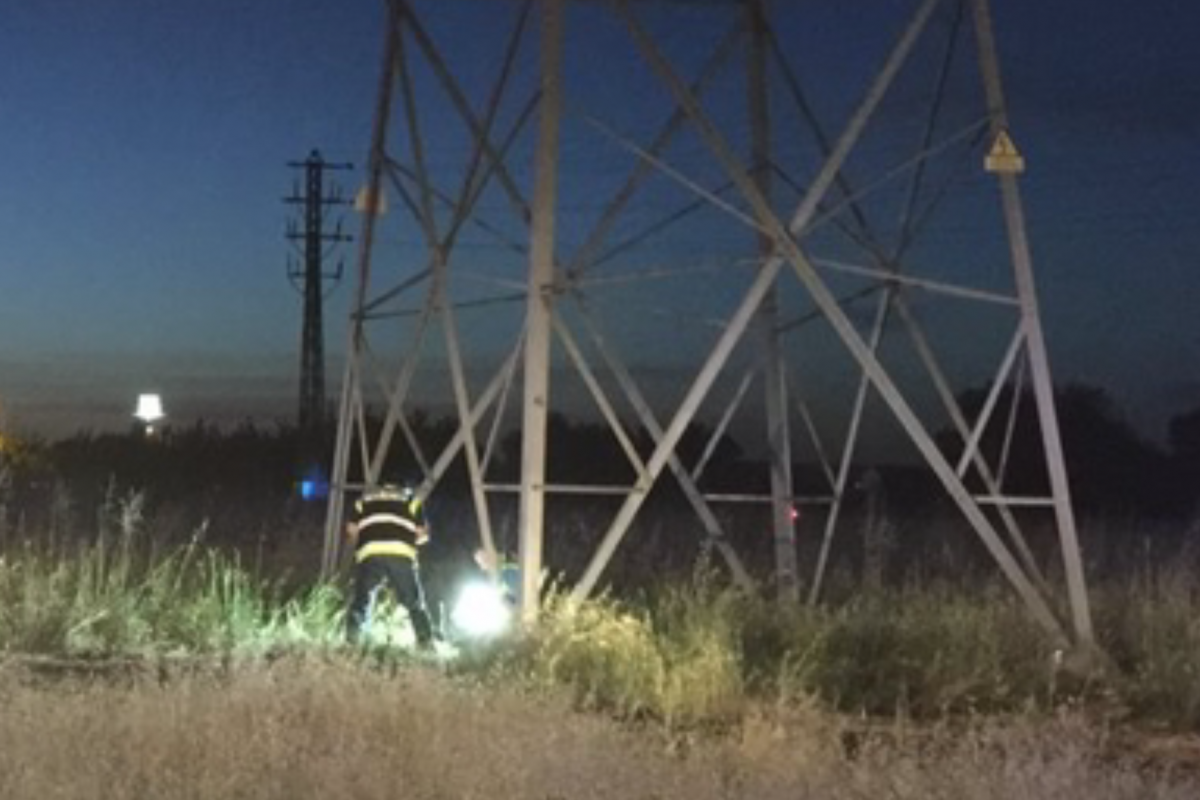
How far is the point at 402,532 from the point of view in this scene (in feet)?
57.4

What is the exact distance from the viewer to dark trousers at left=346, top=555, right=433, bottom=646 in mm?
17031

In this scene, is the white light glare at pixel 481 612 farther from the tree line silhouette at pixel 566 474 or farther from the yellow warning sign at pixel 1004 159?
the tree line silhouette at pixel 566 474

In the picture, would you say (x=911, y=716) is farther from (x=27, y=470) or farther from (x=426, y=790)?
(x=27, y=470)

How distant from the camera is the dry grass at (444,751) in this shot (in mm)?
9070

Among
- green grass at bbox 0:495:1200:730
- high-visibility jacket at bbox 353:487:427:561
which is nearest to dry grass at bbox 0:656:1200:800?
green grass at bbox 0:495:1200:730

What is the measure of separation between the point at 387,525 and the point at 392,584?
0.54m

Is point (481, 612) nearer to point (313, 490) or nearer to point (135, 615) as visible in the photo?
point (135, 615)

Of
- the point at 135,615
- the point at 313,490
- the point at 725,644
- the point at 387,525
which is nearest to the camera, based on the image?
the point at 725,644

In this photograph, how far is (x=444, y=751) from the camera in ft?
31.9

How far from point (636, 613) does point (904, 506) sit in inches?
1682

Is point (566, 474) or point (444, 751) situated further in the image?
point (566, 474)

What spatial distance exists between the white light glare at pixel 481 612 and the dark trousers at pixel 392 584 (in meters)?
0.31

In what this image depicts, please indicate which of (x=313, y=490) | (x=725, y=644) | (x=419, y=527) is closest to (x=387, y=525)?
(x=419, y=527)

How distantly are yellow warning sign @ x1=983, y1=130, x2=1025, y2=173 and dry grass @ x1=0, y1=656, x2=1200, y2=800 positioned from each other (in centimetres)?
516
